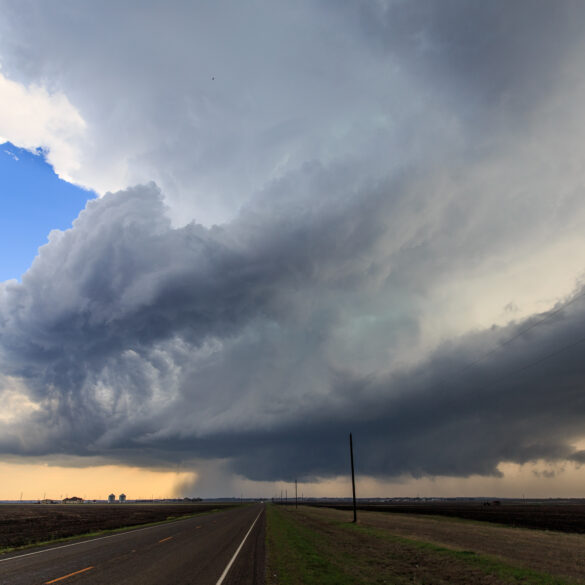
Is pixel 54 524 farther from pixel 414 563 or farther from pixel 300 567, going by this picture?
pixel 414 563

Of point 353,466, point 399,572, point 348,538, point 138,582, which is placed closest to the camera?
point 138,582

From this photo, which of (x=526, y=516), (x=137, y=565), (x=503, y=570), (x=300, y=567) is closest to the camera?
(x=137, y=565)

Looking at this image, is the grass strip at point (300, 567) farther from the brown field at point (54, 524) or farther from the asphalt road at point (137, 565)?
the brown field at point (54, 524)

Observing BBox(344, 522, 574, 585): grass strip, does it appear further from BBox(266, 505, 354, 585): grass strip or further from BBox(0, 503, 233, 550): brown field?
BBox(0, 503, 233, 550): brown field

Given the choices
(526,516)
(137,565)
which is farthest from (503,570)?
(526,516)

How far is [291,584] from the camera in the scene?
14914 mm

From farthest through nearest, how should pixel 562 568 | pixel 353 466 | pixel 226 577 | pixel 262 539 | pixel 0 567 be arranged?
1. pixel 353 466
2. pixel 262 539
3. pixel 562 568
4. pixel 0 567
5. pixel 226 577

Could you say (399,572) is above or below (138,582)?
below

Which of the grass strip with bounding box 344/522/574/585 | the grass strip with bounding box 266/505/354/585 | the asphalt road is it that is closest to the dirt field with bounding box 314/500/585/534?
the grass strip with bounding box 344/522/574/585

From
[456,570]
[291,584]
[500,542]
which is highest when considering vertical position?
[291,584]

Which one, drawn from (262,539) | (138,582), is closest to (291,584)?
(138,582)

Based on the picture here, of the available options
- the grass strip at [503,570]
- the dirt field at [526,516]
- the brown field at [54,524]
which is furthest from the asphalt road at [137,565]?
the dirt field at [526,516]

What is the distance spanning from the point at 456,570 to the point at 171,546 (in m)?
15.7

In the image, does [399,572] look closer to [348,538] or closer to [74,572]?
[74,572]
